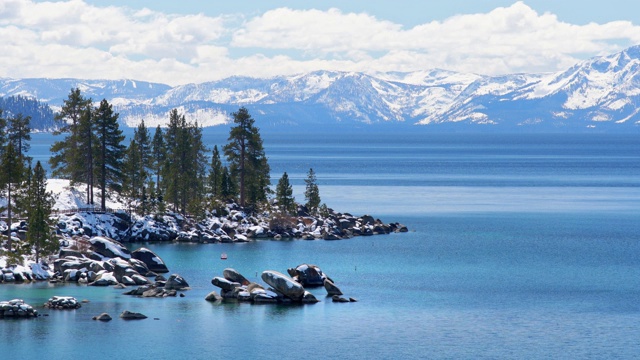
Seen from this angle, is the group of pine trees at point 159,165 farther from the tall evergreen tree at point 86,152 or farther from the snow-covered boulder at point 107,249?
the snow-covered boulder at point 107,249

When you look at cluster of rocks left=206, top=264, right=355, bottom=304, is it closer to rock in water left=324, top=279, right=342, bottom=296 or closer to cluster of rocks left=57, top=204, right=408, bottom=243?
rock in water left=324, top=279, right=342, bottom=296

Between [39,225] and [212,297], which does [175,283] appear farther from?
[39,225]

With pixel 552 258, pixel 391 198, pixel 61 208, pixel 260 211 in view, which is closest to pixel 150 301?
pixel 61 208

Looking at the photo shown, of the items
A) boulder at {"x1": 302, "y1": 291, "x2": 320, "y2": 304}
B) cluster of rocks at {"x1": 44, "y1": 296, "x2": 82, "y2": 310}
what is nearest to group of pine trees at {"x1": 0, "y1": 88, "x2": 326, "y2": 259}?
cluster of rocks at {"x1": 44, "y1": 296, "x2": 82, "y2": 310}

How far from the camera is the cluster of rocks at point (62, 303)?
6869 centimetres

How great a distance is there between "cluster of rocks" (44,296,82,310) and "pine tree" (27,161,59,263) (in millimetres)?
14104

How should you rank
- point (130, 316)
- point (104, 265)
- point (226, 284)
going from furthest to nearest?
point (104, 265) < point (226, 284) < point (130, 316)

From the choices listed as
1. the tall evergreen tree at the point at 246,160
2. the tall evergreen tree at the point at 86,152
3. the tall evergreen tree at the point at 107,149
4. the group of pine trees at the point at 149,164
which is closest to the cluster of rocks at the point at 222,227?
the group of pine trees at the point at 149,164

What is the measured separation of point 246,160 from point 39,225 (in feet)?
165

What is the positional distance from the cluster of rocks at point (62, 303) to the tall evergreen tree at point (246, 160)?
58.5 metres

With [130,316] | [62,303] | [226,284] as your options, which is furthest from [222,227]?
[130,316]

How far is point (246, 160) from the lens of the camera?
131m

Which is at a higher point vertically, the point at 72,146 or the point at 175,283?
the point at 72,146

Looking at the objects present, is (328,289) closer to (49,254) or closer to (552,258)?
(49,254)
